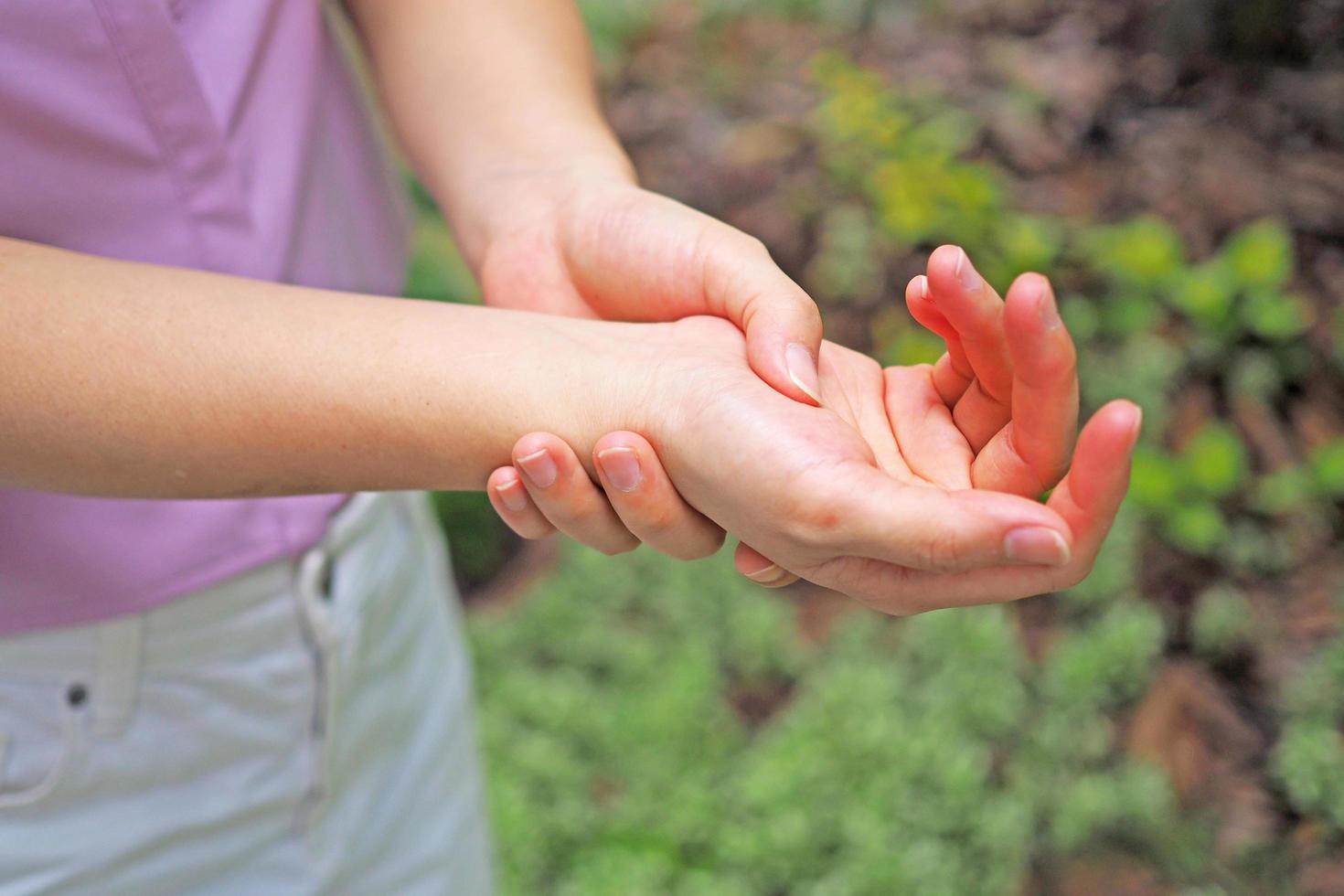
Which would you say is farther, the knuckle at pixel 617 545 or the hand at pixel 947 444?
the knuckle at pixel 617 545

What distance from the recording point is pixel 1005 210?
9.23ft

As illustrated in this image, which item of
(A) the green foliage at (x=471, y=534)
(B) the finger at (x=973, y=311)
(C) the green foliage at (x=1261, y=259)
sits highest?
(B) the finger at (x=973, y=311)

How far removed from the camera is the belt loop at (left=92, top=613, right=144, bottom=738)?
3.44ft

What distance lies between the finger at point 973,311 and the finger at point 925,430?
3.3 inches

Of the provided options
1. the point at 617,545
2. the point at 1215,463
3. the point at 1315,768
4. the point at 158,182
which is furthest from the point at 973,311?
the point at 1215,463

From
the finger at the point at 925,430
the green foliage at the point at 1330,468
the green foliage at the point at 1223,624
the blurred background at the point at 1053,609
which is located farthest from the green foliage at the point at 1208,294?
the finger at the point at 925,430

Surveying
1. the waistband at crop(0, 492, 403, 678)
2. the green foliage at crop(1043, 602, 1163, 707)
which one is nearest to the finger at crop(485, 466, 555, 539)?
the waistband at crop(0, 492, 403, 678)

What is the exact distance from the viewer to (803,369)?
1037 mm

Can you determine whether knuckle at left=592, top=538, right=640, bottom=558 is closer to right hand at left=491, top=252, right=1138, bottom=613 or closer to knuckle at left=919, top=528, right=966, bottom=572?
right hand at left=491, top=252, right=1138, bottom=613

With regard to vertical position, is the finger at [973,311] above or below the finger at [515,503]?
above

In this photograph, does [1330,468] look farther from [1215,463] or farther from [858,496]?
[858,496]

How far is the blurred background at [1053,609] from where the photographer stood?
6.98ft

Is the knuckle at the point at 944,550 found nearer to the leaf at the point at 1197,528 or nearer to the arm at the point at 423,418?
the arm at the point at 423,418

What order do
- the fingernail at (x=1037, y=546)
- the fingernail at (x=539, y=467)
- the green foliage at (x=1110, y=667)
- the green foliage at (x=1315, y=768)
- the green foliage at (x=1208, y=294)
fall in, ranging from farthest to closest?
the green foliage at (x=1208, y=294)
the green foliage at (x=1110, y=667)
the green foliage at (x=1315, y=768)
the fingernail at (x=539, y=467)
the fingernail at (x=1037, y=546)
